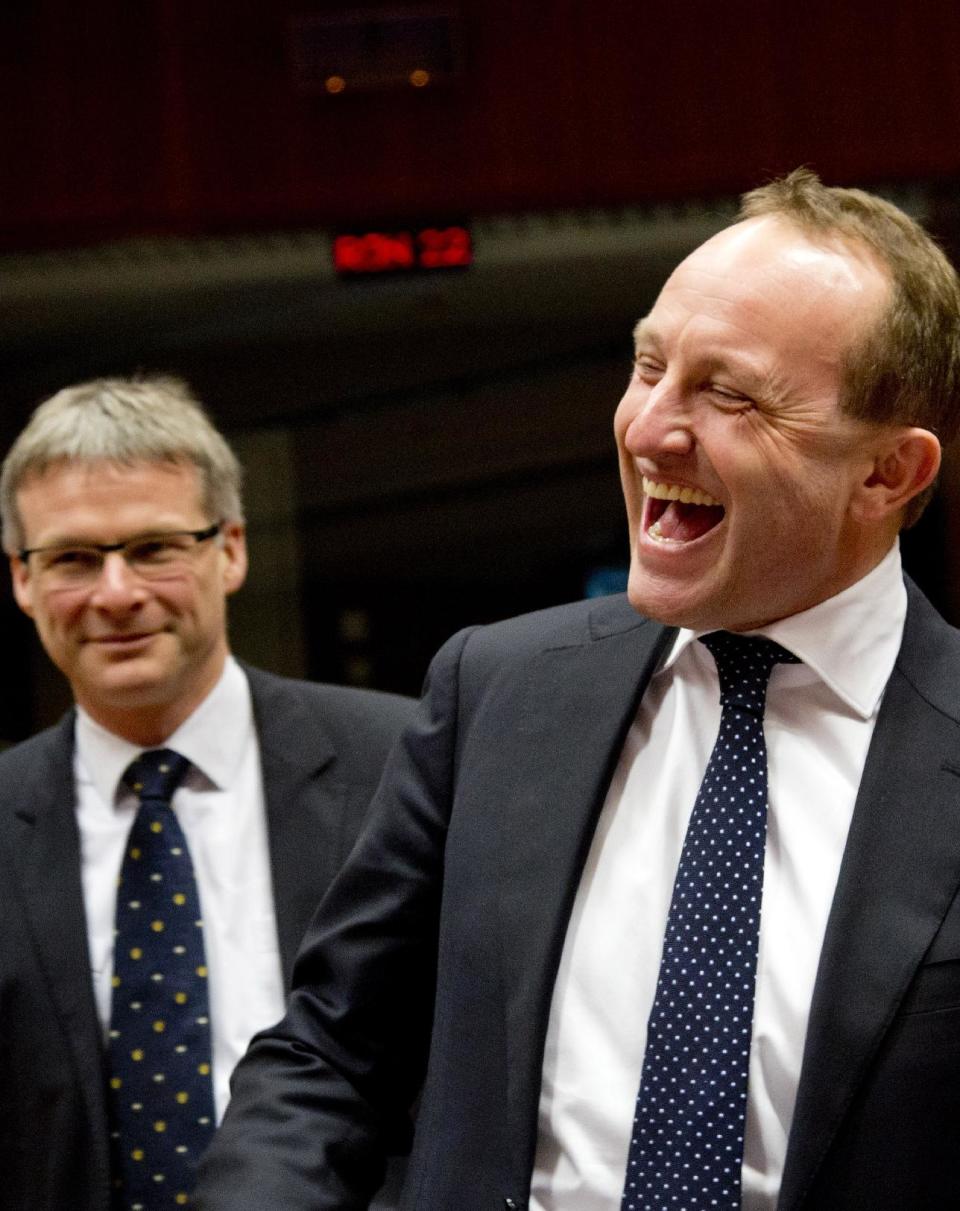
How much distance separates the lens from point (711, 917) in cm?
134

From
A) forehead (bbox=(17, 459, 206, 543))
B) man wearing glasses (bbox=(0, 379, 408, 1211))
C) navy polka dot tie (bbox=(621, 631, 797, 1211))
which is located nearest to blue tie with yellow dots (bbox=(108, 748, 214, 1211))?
man wearing glasses (bbox=(0, 379, 408, 1211))

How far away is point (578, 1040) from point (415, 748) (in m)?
0.31

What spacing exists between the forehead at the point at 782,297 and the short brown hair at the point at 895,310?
0.02 meters

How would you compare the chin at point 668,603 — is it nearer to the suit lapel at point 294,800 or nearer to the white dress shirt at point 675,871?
the white dress shirt at point 675,871

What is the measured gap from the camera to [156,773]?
221 centimetres

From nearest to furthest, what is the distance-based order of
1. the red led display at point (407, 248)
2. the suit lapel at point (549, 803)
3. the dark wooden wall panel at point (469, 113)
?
the suit lapel at point (549, 803) → the dark wooden wall panel at point (469, 113) → the red led display at point (407, 248)

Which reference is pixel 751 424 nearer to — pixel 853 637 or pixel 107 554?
pixel 853 637

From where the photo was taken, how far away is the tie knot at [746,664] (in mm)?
1422

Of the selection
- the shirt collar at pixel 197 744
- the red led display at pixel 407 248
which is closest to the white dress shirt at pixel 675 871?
the shirt collar at pixel 197 744

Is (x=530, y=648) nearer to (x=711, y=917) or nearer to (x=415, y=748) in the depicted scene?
(x=415, y=748)

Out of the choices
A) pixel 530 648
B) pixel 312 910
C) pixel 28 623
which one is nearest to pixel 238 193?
pixel 28 623

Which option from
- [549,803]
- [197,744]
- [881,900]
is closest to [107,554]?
[197,744]

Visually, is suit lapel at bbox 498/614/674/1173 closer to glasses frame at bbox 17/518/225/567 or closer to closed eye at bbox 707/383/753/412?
closed eye at bbox 707/383/753/412

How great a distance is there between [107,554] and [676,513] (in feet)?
3.45
